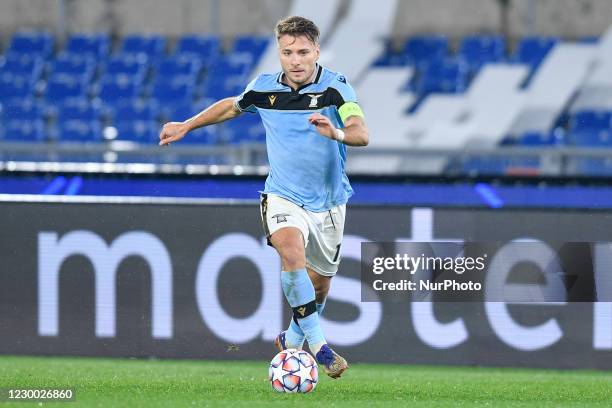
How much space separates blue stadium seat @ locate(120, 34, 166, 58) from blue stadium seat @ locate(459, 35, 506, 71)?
524 cm

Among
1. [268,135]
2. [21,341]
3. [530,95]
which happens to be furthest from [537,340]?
[530,95]

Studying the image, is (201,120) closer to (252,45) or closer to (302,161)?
(302,161)

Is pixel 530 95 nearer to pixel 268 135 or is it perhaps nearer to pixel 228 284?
pixel 228 284

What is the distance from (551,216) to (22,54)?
1552cm

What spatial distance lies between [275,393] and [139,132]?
1269 centimetres

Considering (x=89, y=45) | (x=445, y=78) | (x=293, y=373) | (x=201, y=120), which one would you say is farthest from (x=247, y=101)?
(x=89, y=45)

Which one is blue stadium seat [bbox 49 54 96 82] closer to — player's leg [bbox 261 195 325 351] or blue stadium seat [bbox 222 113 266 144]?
blue stadium seat [bbox 222 113 266 144]

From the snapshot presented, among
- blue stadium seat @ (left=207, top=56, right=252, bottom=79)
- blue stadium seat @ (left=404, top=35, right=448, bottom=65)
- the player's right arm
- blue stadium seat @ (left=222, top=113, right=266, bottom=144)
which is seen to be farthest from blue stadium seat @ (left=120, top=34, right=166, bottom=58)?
the player's right arm

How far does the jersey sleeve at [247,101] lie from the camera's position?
7.43m

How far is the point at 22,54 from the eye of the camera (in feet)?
75.0

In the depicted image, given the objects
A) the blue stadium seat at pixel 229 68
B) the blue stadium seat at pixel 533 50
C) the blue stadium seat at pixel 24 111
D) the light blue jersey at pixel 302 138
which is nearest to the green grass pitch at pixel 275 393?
the light blue jersey at pixel 302 138

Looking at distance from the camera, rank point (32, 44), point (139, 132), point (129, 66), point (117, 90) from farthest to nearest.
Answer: point (32, 44)
point (129, 66)
point (117, 90)
point (139, 132)

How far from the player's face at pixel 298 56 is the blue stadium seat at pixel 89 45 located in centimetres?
Result: 1592

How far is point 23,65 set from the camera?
73.9 ft
